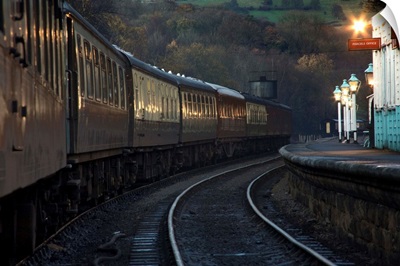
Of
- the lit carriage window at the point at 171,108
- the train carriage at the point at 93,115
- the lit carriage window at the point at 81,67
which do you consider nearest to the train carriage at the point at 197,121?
the lit carriage window at the point at 171,108

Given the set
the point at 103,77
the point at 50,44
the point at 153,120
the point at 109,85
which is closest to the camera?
the point at 50,44

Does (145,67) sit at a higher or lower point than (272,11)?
lower

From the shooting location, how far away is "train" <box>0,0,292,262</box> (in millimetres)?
7410

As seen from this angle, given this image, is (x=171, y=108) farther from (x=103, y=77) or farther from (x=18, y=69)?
(x=18, y=69)

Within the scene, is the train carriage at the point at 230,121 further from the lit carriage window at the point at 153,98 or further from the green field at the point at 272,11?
the green field at the point at 272,11

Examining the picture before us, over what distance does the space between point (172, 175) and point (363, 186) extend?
22.3m

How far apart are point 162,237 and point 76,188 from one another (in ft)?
4.97

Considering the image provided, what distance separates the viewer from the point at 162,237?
15.2 m

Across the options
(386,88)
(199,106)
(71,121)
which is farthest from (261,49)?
(71,121)

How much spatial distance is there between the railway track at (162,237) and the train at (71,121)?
0.43 meters

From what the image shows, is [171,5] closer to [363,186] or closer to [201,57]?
[201,57]

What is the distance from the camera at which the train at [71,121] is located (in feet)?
24.3

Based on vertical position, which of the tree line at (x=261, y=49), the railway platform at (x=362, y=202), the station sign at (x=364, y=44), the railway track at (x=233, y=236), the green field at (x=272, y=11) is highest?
the green field at (x=272, y=11)

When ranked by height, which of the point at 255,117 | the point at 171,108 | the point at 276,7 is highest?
the point at 276,7
